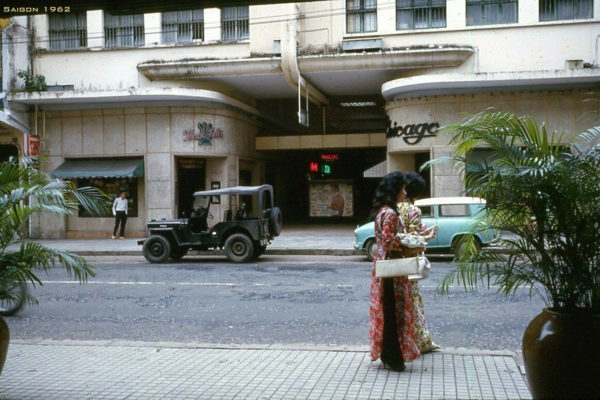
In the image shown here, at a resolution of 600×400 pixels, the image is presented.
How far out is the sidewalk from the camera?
4859 mm

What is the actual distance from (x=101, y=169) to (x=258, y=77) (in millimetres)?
6612

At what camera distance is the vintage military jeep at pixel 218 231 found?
1457cm

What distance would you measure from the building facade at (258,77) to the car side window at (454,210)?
565cm

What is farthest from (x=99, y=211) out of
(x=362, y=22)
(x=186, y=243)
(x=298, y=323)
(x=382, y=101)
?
(x=382, y=101)

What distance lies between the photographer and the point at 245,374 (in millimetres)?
5398

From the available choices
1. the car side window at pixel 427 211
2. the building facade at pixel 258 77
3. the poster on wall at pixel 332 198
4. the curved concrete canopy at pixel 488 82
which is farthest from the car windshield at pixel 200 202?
the poster on wall at pixel 332 198

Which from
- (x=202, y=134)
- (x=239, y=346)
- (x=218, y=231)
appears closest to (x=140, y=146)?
(x=202, y=134)

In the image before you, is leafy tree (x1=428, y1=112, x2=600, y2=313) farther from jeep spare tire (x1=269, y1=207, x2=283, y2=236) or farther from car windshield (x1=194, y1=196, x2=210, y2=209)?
car windshield (x1=194, y1=196, x2=210, y2=209)

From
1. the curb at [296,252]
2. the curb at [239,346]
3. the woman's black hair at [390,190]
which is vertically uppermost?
the woman's black hair at [390,190]

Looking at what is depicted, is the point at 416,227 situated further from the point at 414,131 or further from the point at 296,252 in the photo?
the point at 414,131

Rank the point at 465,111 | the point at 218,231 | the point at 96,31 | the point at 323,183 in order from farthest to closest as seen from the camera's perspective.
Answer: the point at 323,183 < the point at 96,31 < the point at 465,111 < the point at 218,231

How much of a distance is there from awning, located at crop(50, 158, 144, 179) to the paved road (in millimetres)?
8729

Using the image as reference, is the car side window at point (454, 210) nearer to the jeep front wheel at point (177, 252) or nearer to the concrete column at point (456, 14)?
the jeep front wheel at point (177, 252)

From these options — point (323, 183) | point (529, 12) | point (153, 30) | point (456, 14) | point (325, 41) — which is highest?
point (153, 30)
